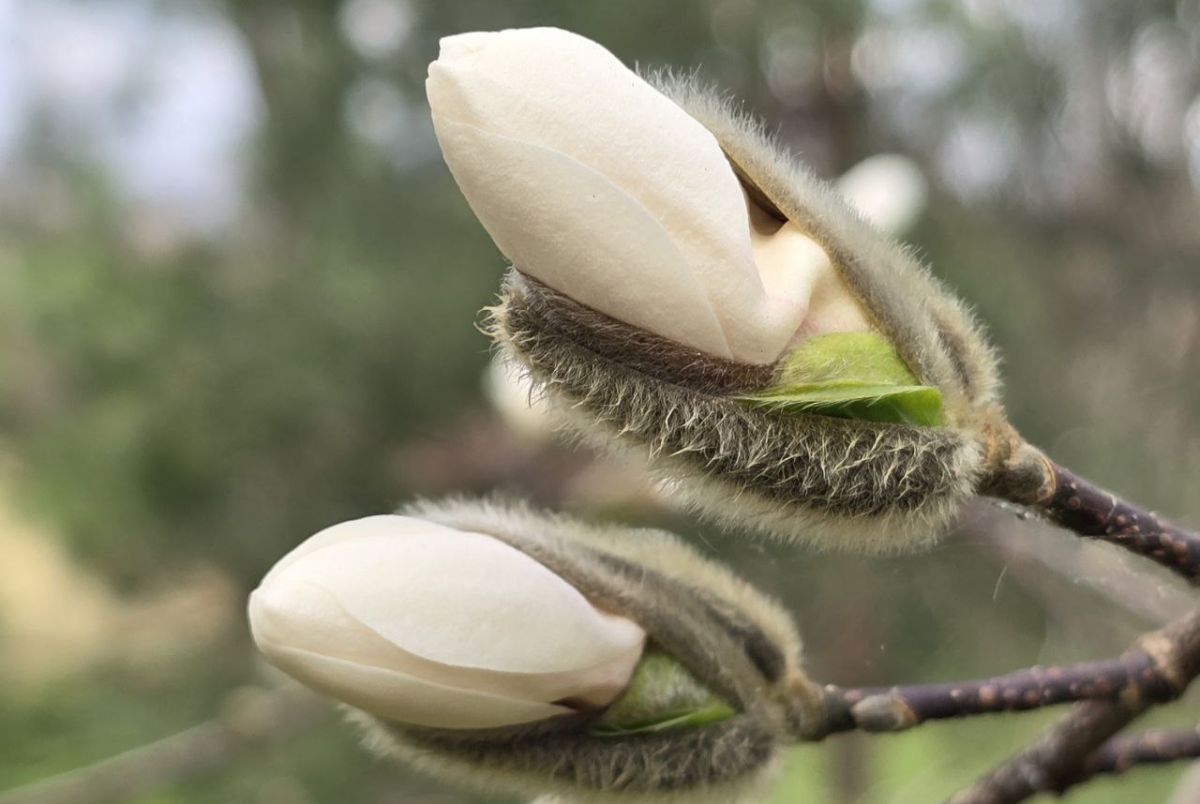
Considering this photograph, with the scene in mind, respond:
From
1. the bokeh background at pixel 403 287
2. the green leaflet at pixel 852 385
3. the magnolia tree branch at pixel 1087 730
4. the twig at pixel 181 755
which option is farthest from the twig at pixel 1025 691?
the bokeh background at pixel 403 287

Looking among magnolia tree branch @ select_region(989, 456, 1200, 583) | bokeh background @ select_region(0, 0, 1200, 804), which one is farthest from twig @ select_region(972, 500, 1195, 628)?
bokeh background @ select_region(0, 0, 1200, 804)

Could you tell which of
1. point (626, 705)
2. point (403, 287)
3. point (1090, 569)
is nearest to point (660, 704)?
point (626, 705)

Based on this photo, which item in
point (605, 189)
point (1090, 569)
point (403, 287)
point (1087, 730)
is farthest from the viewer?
point (403, 287)

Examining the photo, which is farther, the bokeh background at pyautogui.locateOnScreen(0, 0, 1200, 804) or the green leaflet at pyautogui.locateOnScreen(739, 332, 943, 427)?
the bokeh background at pyautogui.locateOnScreen(0, 0, 1200, 804)

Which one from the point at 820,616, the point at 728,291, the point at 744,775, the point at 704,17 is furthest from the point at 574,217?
the point at 704,17

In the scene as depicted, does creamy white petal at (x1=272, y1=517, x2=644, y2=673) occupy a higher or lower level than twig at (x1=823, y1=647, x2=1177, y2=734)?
higher

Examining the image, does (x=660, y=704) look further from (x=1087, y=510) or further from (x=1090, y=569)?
(x=1090, y=569)

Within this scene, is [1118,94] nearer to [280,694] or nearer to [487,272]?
[487,272]

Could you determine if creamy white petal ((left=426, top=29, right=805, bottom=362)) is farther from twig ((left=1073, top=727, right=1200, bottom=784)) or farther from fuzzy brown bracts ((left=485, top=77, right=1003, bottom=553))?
twig ((left=1073, top=727, right=1200, bottom=784))
